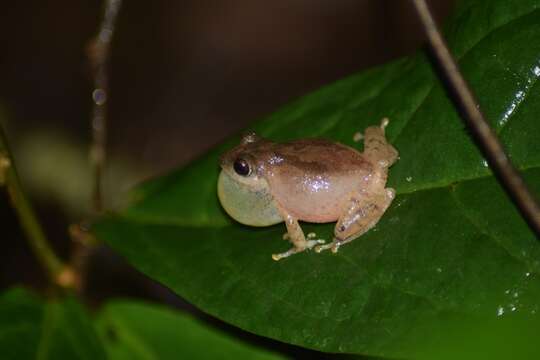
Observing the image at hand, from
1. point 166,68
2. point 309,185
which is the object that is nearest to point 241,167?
point 309,185

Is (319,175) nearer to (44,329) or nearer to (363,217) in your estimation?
(363,217)

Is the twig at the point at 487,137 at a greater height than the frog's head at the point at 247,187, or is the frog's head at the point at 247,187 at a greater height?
the frog's head at the point at 247,187

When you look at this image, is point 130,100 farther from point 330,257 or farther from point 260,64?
point 330,257

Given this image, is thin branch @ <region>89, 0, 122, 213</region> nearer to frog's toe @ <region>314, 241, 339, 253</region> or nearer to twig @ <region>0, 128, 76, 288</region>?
twig @ <region>0, 128, 76, 288</region>

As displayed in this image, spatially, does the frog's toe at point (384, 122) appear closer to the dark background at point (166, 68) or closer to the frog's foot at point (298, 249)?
the frog's foot at point (298, 249)

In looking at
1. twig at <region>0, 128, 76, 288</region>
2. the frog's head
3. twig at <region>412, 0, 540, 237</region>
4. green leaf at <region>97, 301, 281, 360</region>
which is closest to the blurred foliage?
green leaf at <region>97, 301, 281, 360</region>

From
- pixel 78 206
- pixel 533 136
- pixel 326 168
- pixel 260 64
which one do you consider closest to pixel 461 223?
pixel 533 136

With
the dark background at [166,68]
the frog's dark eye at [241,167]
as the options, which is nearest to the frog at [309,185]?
the frog's dark eye at [241,167]
